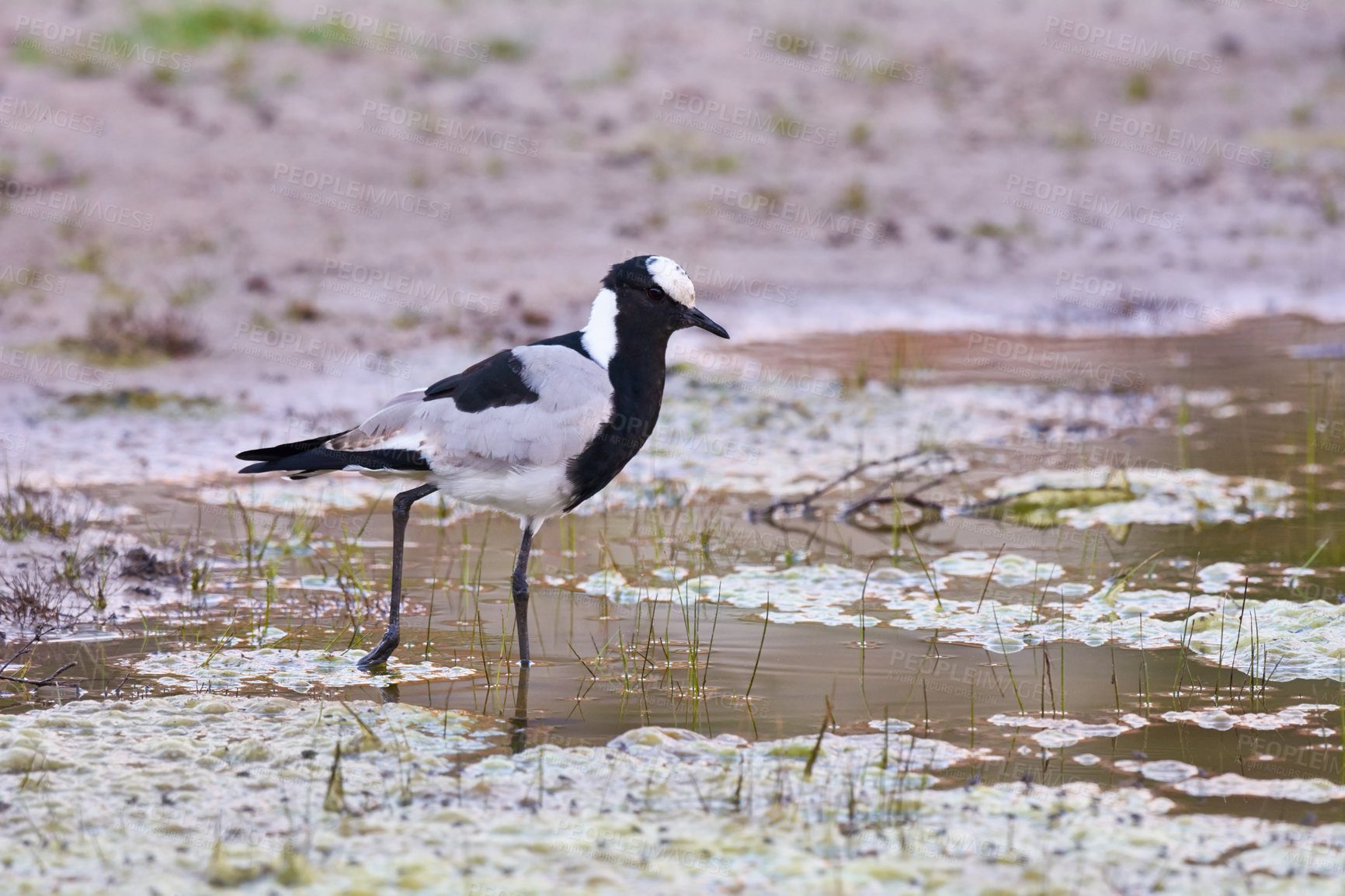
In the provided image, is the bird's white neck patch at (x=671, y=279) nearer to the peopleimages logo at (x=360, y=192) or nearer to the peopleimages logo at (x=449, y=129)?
the peopleimages logo at (x=360, y=192)

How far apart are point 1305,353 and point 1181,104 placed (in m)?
7.20

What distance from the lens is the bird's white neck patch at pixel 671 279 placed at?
5.41 meters

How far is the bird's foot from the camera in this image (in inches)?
207

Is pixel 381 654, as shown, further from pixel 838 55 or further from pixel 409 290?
pixel 838 55

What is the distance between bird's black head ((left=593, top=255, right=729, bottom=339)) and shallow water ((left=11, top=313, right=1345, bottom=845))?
3.25 ft

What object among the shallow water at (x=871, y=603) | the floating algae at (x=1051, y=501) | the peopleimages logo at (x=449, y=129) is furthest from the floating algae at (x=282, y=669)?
the peopleimages logo at (x=449, y=129)

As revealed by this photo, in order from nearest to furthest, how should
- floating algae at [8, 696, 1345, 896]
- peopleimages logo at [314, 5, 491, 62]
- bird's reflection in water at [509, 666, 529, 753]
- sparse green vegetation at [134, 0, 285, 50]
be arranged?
floating algae at [8, 696, 1345, 896] → bird's reflection in water at [509, 666, 529, 753] → sparse green vegetation at [134, 0, 285, 50] → peopleimages logo at [314, 5, 491, 62]

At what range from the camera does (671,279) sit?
541 centimetres

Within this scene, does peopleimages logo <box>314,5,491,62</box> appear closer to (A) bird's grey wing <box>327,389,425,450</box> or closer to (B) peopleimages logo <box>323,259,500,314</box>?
(B) peopleimages logo <box>323,259,500,314</box>

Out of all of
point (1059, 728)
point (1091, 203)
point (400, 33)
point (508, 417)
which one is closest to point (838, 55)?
point (1091, 203)

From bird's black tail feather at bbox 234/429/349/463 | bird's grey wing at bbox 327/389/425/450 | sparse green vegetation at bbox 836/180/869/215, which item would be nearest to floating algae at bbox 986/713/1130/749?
bird's grey wing at bbox 327/389/425/450

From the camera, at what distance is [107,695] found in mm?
4887

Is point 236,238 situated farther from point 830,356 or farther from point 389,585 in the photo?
point 389,585

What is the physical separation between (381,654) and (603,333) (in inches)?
52.6
